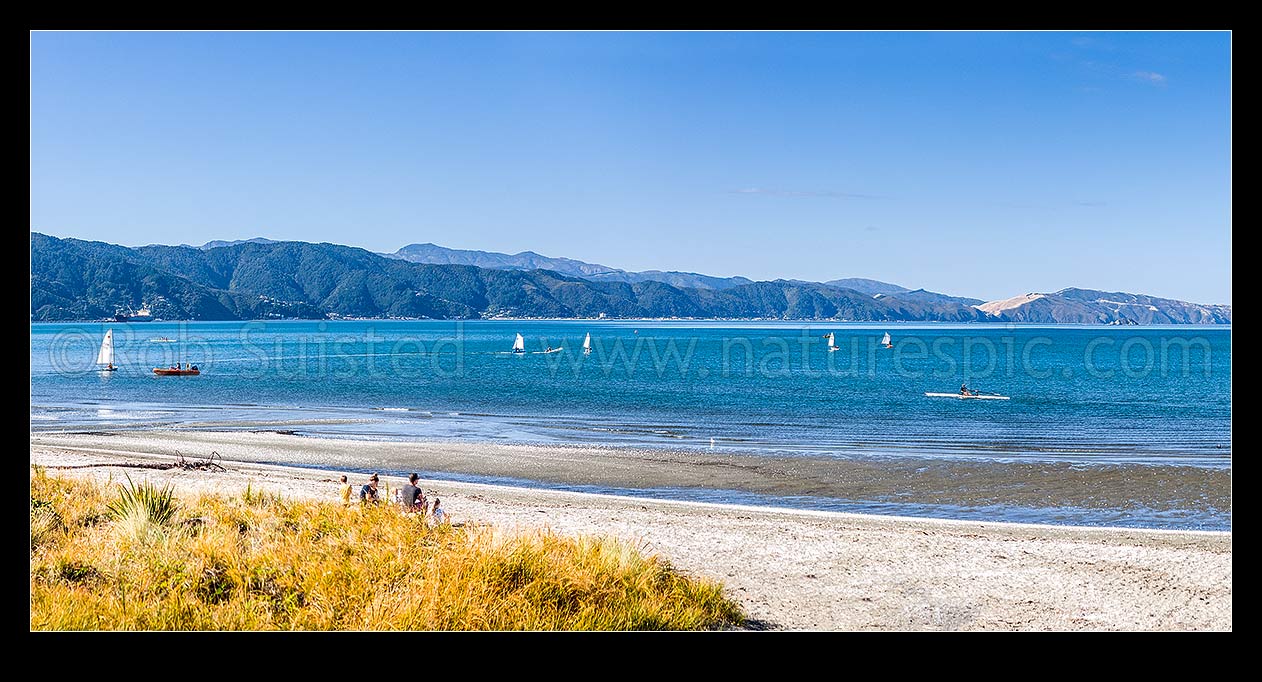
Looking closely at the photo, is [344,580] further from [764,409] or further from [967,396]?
[967,396]

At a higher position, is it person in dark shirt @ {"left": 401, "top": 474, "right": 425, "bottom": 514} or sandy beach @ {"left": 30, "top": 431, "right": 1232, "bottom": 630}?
person in dark shirt @ {"left": 401, "top": 474, "right": 425, "bottom": 514}

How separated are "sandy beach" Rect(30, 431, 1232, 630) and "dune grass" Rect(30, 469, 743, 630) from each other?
1577mm

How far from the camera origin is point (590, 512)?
16500mm

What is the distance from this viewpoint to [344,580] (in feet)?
26.6

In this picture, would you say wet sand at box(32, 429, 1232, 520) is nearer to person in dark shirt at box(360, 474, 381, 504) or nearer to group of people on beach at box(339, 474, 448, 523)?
person in dark shirt at box(360, 474, 381, 504)

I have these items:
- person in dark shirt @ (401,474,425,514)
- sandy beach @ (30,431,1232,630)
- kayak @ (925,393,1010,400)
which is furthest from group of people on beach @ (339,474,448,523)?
kayak @ (925,393,1010,400)

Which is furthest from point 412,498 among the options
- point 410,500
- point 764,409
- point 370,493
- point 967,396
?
point 967,396

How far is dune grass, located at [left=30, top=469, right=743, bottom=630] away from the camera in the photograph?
24.1ft

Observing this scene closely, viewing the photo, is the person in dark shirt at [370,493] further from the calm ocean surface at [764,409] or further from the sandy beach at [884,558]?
the calm ocean surface at [764,409]

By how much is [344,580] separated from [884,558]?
7263 millimetres
